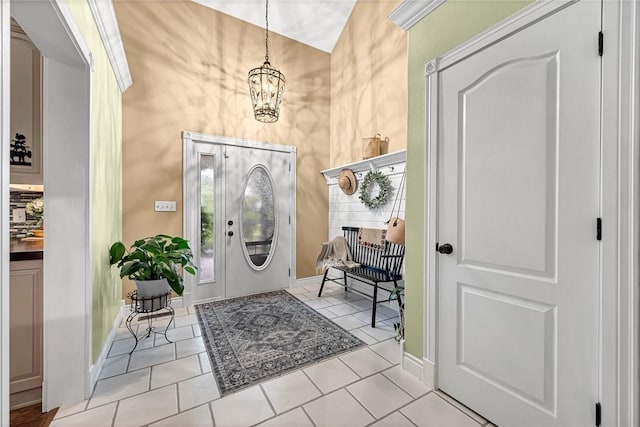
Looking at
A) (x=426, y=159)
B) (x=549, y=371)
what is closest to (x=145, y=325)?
(x=426, y=159)

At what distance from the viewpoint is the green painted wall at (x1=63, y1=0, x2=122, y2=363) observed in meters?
1.84

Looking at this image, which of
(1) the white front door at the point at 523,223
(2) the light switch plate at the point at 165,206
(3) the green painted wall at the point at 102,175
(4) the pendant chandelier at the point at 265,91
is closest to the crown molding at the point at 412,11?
(1) the white front door at the point at 523,223

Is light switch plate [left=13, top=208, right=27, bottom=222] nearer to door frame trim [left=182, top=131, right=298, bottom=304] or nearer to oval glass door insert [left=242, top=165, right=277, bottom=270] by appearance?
door frame trim [left=182, top=131, right=298, bottom=304]

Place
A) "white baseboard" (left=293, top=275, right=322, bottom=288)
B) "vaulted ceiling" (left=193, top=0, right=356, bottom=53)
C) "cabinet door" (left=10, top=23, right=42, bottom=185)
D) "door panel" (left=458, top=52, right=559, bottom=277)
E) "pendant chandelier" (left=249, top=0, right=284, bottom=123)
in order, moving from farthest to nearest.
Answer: "white baseboard" (left=293, top=275, right=322, bottom=288)
"vaulted ceiling" (left=193, top=0, right=356, bottom=53)
"pendant chandelier" (left=249, top=0, right=284, bottom=123)
"cabinet door" (left=10, top=23, right=42, bottom=185)
"door panel" (left=458, top=52, right=559, bottom=277)

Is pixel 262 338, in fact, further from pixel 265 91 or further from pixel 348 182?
pixel 265 91

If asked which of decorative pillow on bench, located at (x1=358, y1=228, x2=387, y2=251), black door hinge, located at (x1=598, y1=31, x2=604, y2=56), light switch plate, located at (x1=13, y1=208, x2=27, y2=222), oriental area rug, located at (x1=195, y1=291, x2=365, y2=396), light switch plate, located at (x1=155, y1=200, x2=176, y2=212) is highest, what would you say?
black door hinge, located at (x1=598, y1=31, x2=604, y2=56)

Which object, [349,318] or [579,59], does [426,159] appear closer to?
[579,59]

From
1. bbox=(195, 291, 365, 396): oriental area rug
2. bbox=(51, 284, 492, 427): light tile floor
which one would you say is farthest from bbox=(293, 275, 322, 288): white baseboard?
bbox=(51, 284, 492, 427): light tile floor

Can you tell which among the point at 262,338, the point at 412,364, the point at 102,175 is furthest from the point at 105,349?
the point at 412,364

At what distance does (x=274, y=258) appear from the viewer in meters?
3.96

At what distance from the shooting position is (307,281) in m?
4.22

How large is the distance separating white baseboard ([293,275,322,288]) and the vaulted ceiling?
3.50 metres

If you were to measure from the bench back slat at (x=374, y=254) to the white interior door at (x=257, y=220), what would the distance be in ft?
2.99

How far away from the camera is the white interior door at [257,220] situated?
3656 millimetres
